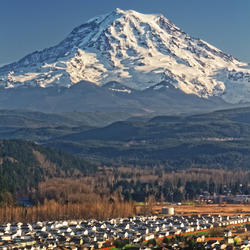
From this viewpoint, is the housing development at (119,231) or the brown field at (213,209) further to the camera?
the brown field at (213,209)

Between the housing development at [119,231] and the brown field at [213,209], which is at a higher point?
the brown field at [213,209]

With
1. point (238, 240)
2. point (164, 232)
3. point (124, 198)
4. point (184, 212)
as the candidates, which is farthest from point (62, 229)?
point (124, 198)

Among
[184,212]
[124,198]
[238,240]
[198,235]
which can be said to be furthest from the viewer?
[124,198]

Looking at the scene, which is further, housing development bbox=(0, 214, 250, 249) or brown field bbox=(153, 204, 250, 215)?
brown field bbox=(153, 204, 250, 215)

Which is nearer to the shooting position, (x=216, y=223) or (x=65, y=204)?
(x=216, y=223)

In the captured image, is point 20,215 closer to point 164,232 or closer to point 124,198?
point 164,232

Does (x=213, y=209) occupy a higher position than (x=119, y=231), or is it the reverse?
(x=213, y=209)

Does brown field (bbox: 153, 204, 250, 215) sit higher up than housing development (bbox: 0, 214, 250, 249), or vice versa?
brown field (bbox: 153, 204, 250, 215)

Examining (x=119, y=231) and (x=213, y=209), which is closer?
(x=119, y=231)
